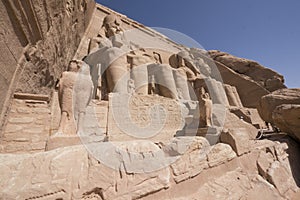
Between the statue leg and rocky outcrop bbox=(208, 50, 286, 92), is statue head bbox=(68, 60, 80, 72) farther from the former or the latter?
rocky outcrop bbox=(208, 50, 286, 92)

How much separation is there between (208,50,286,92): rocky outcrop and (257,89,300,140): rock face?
1003cm

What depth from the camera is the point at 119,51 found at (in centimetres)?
694

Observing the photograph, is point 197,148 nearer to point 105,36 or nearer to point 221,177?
point 221,177

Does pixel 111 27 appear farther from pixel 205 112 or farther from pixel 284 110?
pixel 284 110

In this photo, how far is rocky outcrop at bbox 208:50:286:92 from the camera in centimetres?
1417

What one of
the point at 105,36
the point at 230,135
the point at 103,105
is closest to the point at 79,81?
the point at 103,105

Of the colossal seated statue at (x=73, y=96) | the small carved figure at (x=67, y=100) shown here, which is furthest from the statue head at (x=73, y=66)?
the small carved figure at (x=67, y=100)

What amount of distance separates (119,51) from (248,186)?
20.4 feet

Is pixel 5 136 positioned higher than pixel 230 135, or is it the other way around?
pixel 5 136

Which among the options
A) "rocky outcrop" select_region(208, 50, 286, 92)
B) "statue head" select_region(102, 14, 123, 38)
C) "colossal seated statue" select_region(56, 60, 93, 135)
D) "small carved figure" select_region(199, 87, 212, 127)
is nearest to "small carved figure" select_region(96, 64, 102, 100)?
"statue head" select_region(102, 14, 123, 38)

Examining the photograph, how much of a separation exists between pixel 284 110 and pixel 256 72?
1289 centimetres

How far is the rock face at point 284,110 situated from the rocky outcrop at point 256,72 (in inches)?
395

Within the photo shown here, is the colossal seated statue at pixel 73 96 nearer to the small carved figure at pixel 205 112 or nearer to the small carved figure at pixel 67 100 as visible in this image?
the small carved figure at pixel 67 100

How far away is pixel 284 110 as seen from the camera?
169 inches
